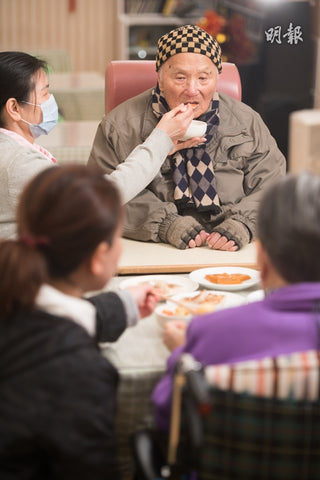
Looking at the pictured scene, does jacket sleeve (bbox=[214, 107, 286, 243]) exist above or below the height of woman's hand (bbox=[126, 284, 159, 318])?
above

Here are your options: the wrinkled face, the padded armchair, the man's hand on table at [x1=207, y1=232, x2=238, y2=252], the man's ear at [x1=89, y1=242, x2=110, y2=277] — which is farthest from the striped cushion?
the wrinkled face

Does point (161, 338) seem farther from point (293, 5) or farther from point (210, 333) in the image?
point (293, 5)

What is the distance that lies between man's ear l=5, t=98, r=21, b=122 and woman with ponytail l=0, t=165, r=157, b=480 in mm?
943

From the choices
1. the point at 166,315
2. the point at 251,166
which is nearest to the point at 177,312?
the point at 166,315

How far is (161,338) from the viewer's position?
61.1 inches

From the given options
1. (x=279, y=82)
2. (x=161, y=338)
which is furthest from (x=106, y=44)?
(x=161, y=338)

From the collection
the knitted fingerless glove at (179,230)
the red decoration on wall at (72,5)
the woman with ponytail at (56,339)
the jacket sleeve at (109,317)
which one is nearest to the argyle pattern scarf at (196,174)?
the knitted fingerless glove at (179,230)

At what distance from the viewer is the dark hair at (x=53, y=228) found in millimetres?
1187

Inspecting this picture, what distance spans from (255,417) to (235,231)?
1.26 meters

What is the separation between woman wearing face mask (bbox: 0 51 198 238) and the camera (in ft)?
6.49

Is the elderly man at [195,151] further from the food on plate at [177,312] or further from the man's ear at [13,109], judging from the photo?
the food on plate at [177,312]

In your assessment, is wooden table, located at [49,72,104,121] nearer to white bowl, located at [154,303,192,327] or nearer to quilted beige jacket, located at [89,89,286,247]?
quilted beige jacket, located at [89,89,286,247]

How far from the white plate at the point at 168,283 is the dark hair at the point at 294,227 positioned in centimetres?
58

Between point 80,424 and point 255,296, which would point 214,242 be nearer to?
point 255,296
